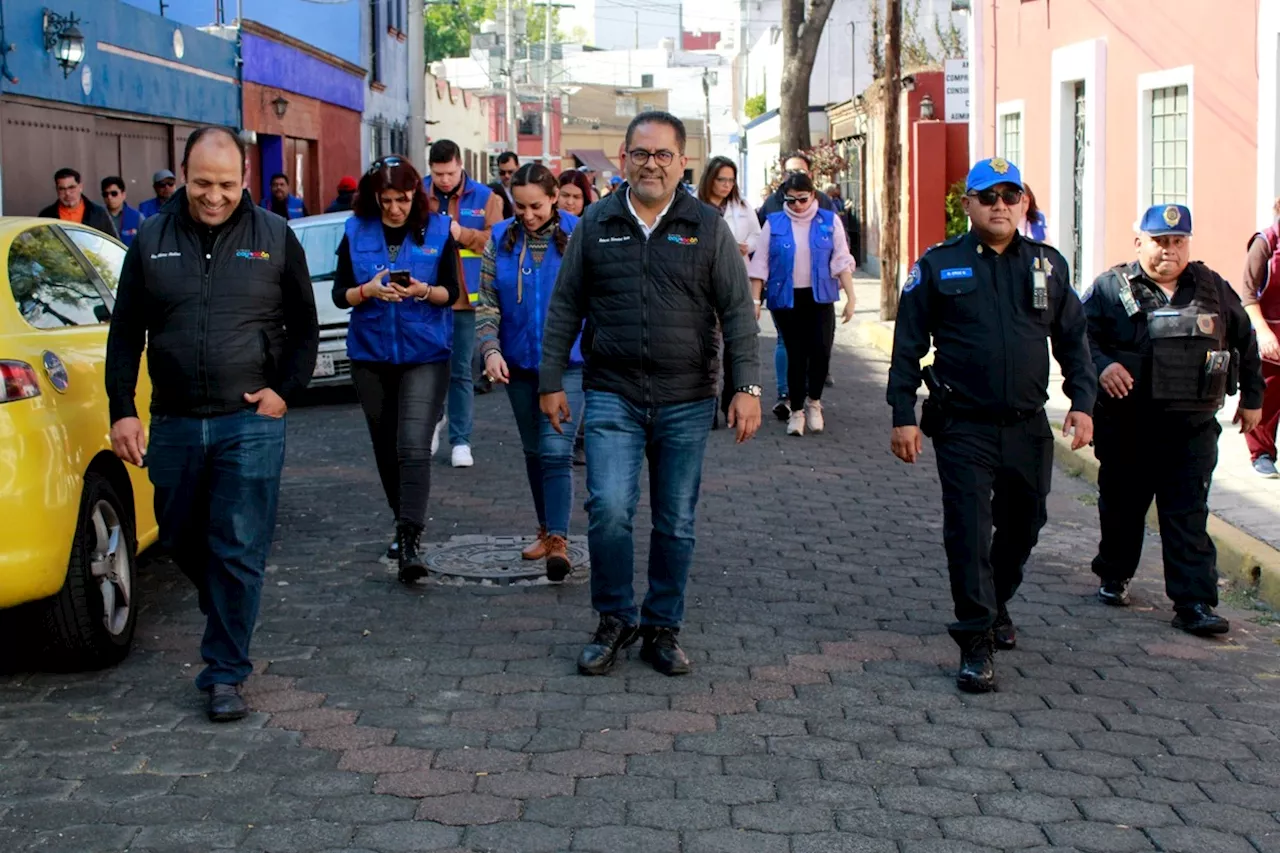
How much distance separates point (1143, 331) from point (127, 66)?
54.5ft

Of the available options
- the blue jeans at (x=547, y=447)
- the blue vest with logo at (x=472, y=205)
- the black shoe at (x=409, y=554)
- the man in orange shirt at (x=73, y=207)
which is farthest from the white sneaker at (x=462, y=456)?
the man in orange shirt at (x=73, y=207)

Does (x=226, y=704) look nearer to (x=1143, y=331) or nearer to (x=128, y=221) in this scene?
(x=1143, y=331)

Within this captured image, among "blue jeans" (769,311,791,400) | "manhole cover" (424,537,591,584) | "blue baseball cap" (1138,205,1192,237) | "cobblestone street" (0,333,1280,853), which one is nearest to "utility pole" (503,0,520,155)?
"blue jeans" (769,311,791,400)

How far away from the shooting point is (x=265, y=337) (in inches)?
223

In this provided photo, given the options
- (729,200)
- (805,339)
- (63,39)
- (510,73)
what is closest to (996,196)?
(805,339)

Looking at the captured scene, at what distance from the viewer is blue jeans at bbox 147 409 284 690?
5.60 metres

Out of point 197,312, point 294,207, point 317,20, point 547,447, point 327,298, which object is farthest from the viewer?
point 317,20

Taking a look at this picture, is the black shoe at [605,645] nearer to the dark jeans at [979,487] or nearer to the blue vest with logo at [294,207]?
the dark jeans at [979,487]

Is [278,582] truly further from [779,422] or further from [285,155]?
[285,155]

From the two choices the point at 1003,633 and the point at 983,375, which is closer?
the point at 983,375

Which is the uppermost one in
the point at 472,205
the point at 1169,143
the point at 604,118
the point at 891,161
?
the point at 604,118

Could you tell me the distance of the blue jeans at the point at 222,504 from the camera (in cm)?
560

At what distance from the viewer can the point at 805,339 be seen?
11.9 m

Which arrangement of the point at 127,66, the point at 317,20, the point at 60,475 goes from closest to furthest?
the point at 60,475
the point at 127,66
the point at 317,20
